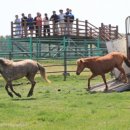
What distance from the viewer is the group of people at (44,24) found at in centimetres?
3291

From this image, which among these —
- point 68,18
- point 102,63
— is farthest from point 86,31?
point 102,63

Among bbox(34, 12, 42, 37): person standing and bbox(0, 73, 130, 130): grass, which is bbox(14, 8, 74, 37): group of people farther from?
bbox(0, 73, 130, 130): grass

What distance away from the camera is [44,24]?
3366 centimetres

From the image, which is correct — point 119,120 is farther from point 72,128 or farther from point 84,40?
point 84,40

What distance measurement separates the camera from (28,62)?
15.6 m

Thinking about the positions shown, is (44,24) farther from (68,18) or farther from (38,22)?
(68,18)

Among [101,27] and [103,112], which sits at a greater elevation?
[101,27]

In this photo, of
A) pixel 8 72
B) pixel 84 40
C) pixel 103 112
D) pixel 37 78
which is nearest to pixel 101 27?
pixel 84 40

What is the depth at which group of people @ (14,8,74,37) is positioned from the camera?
32.9 meters

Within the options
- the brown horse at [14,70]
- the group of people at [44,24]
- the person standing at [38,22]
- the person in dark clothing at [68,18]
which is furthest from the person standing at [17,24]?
the brown horse at [14,70]

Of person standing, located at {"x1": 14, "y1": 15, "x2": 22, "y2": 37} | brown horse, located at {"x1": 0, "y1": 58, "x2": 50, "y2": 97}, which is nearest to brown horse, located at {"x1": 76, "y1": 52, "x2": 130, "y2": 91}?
brown horse, located at {"x1": 0, "y1": 58, "x2": 50, "y2": 97}

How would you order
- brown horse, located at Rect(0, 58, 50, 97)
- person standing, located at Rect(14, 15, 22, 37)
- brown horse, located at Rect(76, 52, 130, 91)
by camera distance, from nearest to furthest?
brown horse, located at Rect(0, 58, 50, 97), brown horse, located at Rect(76, 52, 130, 91), person standing, located at Rect(14, 15, 22, 37)

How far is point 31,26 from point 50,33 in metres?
1.87

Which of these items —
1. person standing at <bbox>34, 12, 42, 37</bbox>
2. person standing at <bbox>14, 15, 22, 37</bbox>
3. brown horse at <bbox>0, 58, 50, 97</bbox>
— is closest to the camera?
brown horse at <bbox>0, 58, 50, 97</bbox>
